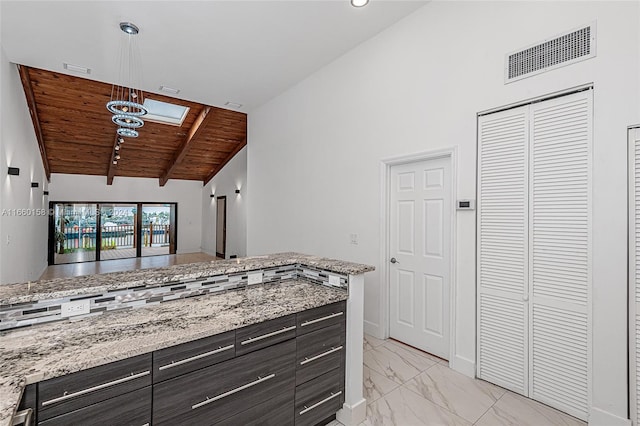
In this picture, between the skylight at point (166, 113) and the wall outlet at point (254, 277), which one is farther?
the skylight at point (166, 113)

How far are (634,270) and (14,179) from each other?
704cm

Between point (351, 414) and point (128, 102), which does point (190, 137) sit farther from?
point (351, 414)

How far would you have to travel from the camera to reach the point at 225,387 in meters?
1.64

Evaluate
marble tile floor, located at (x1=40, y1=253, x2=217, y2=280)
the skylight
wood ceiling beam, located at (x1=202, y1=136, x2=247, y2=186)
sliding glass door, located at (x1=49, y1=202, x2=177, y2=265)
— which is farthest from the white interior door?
sliding glass door, located at (x1=49, y1=202, x2=177, y2=265)

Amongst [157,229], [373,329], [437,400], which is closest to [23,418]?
[437,400]

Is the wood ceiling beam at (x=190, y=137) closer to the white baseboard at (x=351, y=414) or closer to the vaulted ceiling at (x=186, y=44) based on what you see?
the vaulted ceiling at (x=186, y=44)

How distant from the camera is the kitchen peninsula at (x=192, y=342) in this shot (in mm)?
1280

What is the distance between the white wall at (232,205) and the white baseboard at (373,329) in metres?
5.57

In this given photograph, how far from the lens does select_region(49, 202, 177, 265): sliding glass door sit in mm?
10242

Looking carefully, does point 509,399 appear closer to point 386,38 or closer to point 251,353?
point 251,353

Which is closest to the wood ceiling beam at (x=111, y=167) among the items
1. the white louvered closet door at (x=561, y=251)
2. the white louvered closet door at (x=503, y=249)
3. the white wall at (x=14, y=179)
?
the white wall at (x=14, y=179)

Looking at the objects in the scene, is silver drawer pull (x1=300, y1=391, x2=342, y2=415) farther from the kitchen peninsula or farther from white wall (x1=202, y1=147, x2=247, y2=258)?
→ white wall (x1=202, y1=147, x2=247, y2=258)

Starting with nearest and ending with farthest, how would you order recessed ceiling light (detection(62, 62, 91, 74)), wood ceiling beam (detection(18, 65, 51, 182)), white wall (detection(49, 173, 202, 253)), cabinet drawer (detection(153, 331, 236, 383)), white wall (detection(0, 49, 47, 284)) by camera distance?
cabinet drawer (detection(153, 331, 236, 383))
white wall (detection(0, 49, 47, 284))
recessed ceiling light (detection(62, 62, 91, 74))
wood ceiling beam (detection(18, 65, 51, 182))
white wall (detection(49, 173, 202, 253))

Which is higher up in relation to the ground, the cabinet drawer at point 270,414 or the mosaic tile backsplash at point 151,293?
the mosaic tile backsplash at point 151,293
